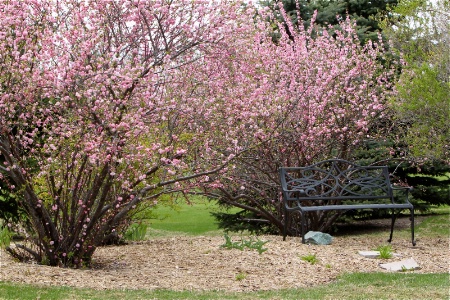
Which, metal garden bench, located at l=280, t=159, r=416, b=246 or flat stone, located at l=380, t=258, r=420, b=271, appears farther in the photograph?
metal garden bench, located at l=280, t=159, r=416, b=246

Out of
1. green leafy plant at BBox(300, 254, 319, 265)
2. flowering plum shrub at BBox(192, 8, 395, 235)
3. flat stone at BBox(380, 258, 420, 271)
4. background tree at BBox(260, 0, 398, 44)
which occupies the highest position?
background tree at BBox(260, 0, 398, 44)

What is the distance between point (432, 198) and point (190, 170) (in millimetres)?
7033

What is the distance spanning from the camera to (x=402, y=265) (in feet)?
20.3

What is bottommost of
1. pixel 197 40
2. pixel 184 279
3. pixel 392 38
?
pixel 184 279

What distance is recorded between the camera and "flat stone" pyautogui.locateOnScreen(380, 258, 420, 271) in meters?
6.12

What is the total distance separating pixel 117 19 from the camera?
5895 millimetres

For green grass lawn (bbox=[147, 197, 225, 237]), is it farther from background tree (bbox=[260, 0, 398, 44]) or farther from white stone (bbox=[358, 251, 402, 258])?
background tree (bbox=[260, 0, 398, 44])

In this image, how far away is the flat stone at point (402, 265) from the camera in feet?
20.1

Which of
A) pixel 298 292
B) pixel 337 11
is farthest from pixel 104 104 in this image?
pixel 337 11

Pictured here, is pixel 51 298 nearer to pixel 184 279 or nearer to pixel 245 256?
pixel 184 279

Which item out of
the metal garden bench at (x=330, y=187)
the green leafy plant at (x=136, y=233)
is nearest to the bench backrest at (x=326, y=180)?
the metal garden bench at (x=330, y=187)

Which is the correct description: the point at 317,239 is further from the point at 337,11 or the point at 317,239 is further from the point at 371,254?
the point at 337,11

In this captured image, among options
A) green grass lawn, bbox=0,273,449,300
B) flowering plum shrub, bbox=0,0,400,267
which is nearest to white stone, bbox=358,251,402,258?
green grass lawn, bbox=0,273,449,300

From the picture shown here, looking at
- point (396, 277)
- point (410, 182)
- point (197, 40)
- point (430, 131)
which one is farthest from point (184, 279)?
point (410, 182)
